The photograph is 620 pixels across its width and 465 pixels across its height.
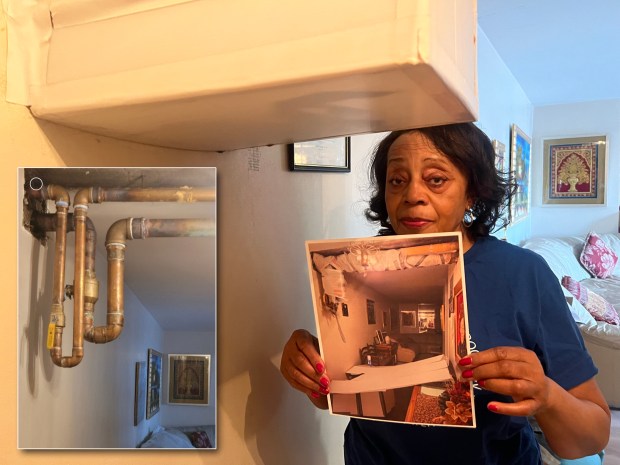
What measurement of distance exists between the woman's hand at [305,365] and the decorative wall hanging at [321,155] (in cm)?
38

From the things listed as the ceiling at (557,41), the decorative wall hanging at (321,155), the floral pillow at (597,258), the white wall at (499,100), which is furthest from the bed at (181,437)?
the floral pillow at (597,258)

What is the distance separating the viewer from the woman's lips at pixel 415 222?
0.79 meters

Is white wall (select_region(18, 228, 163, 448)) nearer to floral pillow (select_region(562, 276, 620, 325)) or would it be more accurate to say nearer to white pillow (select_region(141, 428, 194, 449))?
white pillow (select_region(141, 428, 194, 449))

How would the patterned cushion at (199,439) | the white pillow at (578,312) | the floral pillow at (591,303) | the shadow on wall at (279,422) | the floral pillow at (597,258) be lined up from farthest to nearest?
the floral pillow at (597,258) → the floral pillow at (591,303) → the white pillow at (578,312) → the shadow on wall at (279,422) → the patterned cushion at (199,439)

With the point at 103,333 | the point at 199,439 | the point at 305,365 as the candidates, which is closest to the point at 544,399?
the point at 305,365

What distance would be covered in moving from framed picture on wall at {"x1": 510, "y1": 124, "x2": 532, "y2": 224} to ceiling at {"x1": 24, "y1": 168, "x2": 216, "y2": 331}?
11.3ft

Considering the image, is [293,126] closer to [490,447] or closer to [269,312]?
[269,312]

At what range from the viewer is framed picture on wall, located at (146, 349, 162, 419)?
26.6 inches

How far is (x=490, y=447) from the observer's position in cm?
80

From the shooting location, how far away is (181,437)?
71 cm

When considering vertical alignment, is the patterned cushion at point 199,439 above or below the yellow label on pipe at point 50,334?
below

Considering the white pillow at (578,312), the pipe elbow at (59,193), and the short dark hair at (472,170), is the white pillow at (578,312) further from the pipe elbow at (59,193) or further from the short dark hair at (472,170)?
the pipe elbow at (59,193)

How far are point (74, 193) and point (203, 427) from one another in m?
0.35

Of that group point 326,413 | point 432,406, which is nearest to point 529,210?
point 326,413
